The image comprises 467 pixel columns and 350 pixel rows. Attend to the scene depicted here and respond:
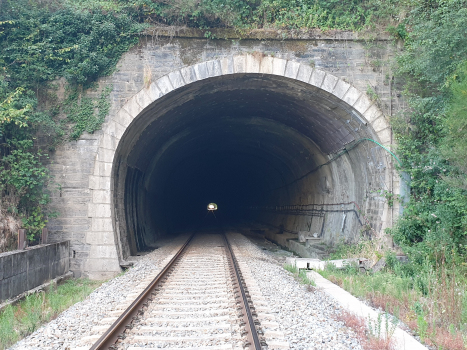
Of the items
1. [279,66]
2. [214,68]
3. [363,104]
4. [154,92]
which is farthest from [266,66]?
[154,92]

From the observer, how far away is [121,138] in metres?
10.0

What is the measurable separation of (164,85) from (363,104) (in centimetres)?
480

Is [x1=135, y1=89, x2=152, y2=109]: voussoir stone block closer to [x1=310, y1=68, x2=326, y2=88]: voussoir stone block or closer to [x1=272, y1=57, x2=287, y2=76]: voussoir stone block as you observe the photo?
[x1=272, y1=57, x2=287, y2=76]: voussoir stone block

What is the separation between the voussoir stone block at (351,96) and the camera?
32.7ft

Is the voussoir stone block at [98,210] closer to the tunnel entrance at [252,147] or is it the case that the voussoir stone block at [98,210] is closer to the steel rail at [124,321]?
the tunnel entrance at [252,147]

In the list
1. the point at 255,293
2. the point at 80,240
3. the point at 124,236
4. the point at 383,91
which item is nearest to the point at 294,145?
the point at 383,91

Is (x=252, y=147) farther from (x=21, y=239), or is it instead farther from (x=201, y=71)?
(x=21, y=239)

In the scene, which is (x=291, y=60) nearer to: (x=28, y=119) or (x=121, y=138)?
(x=121, y=138)

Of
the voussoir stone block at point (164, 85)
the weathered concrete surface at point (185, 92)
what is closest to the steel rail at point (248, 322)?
the weathered concrete surface at point (185, 92)

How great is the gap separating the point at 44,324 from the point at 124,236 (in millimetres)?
5470

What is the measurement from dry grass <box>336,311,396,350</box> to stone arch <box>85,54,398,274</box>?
5127 millimetres

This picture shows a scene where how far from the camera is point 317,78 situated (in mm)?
10039

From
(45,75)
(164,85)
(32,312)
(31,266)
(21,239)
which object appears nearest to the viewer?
(32,312)

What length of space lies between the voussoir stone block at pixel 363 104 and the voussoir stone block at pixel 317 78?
100 centimetres
